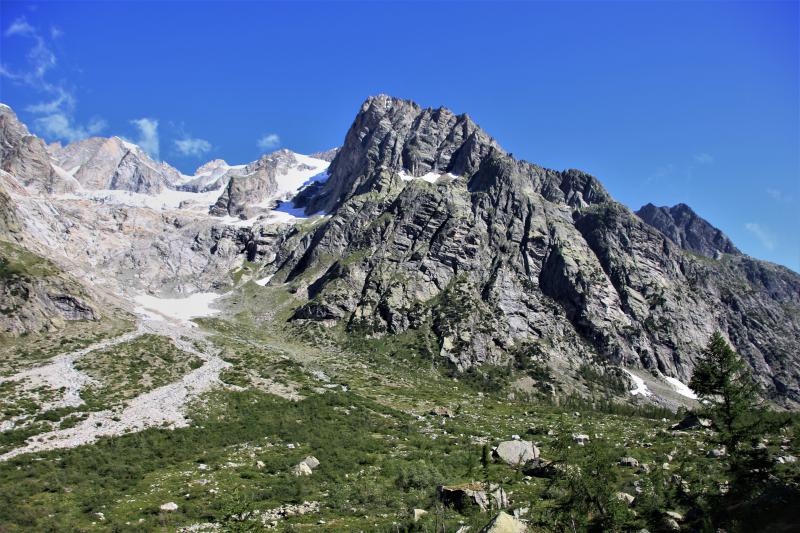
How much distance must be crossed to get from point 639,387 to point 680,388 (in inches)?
968

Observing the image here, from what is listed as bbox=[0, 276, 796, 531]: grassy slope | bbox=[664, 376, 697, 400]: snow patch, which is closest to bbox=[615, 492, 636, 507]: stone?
bbox=[0, 276, 796, 531]: grassy slope

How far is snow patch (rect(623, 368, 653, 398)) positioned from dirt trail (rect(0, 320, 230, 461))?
477ft

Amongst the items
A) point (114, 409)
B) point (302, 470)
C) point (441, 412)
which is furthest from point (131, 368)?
point (302, 470)

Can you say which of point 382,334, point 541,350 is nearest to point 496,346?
point 541,350

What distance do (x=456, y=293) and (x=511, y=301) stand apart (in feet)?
83.1

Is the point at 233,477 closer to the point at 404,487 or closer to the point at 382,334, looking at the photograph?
the point at 404,487

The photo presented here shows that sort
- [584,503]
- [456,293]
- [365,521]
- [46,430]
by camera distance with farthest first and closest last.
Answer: [456,293]
[46,430]
[365,521]
[584,503]

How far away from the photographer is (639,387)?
554 feet

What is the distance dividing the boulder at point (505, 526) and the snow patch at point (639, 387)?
166 metres

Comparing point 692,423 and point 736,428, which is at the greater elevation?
point 736,428

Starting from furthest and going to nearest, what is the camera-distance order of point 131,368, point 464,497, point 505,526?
1. point 131,368
2. point 464,497
3. point 505,526

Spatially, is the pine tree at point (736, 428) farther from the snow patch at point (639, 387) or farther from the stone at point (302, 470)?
the snow patch at point (639, 387)

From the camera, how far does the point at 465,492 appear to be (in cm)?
2919

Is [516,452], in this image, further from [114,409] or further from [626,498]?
[114,409]
